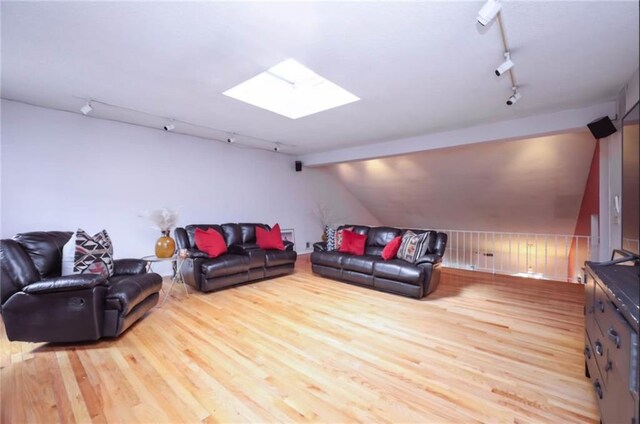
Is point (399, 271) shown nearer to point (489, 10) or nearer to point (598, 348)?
point (598, 348)

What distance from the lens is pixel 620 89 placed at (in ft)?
9.41

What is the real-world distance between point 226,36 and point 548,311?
171 inches

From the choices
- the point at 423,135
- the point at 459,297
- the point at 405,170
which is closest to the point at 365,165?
the point at 405,170

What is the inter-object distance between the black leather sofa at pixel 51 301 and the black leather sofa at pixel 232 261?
1250mm

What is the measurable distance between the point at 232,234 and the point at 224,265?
40.5 inches

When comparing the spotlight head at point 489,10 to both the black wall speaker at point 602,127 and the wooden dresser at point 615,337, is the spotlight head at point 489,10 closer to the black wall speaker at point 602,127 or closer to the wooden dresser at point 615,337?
the wooden dresser at point 615,337

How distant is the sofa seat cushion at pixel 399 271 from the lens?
3584 mm

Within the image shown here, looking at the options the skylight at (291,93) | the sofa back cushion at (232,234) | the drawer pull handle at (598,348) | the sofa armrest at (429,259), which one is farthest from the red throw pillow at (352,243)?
the drawer pull handle at (598,348)

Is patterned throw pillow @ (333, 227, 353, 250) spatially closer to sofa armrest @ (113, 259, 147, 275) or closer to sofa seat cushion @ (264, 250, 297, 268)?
sofa seat cushion @ (264, 250, 297, 268)

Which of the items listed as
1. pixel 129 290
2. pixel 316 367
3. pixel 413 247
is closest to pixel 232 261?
pixel 129 290

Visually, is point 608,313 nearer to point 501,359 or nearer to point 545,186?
point 501,359

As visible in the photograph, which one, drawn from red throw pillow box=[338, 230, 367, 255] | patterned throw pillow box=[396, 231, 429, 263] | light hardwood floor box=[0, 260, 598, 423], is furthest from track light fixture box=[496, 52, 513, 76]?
red throw pillow box=[338, 230, 367, 255]

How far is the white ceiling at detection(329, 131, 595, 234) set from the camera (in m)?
4.48

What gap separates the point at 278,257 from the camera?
15.1 ft
